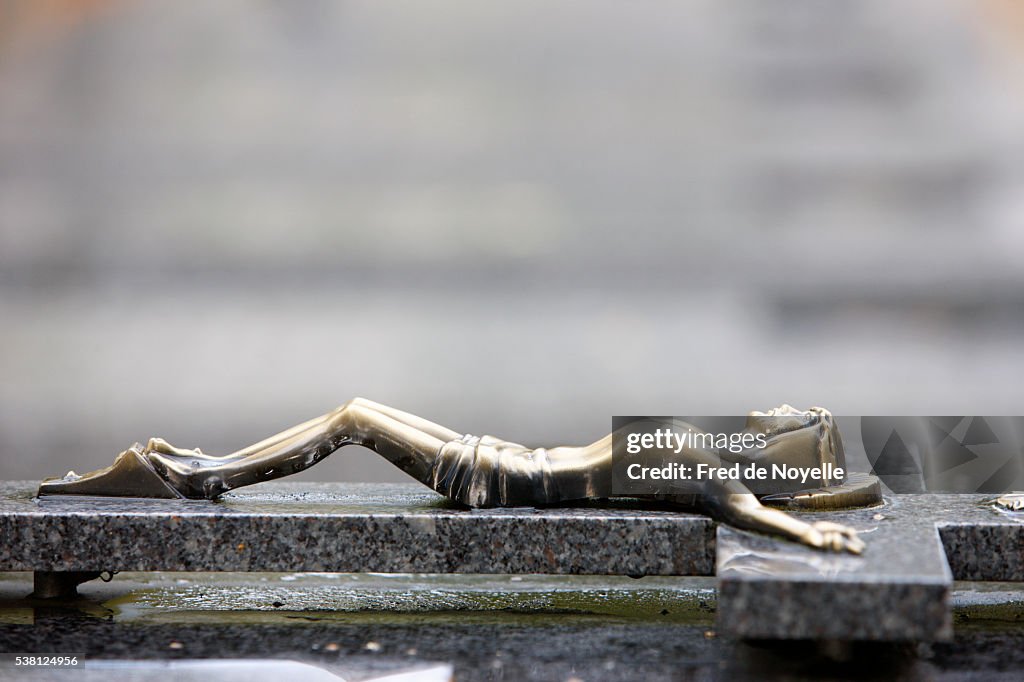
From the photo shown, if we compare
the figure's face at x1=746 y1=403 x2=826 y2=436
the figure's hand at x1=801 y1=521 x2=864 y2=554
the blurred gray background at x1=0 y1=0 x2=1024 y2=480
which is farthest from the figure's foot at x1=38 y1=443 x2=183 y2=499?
the blurred gray background at x1=0 y1=0 x2=1024 y2=480

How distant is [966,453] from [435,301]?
4431 mm

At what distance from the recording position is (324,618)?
334cm

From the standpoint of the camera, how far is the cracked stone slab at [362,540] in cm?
321

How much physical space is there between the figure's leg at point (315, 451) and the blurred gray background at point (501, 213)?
3570 mm

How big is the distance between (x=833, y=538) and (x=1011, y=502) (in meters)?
0.89

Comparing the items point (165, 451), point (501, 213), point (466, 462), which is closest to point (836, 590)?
point (466, 462)

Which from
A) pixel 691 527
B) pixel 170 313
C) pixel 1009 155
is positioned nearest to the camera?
pixel 691 527

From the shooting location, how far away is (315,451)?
11.4ft

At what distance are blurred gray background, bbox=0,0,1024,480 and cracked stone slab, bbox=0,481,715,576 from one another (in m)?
3.79

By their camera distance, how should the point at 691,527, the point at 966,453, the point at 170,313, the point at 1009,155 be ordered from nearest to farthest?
the point at 691,527 → the point at 966,453 → the point at 1009,155 → the point at 170,313

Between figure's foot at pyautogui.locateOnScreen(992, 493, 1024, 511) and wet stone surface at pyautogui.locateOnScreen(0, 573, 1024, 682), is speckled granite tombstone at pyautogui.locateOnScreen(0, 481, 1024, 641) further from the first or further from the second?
wet stone surface at pyautogui.locateOnScreen(0, 573, 1024, 682)

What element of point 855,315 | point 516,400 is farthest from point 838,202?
point 516,400

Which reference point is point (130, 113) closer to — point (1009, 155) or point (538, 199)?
point (538, 199)

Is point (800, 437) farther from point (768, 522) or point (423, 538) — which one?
point (423, 538)
